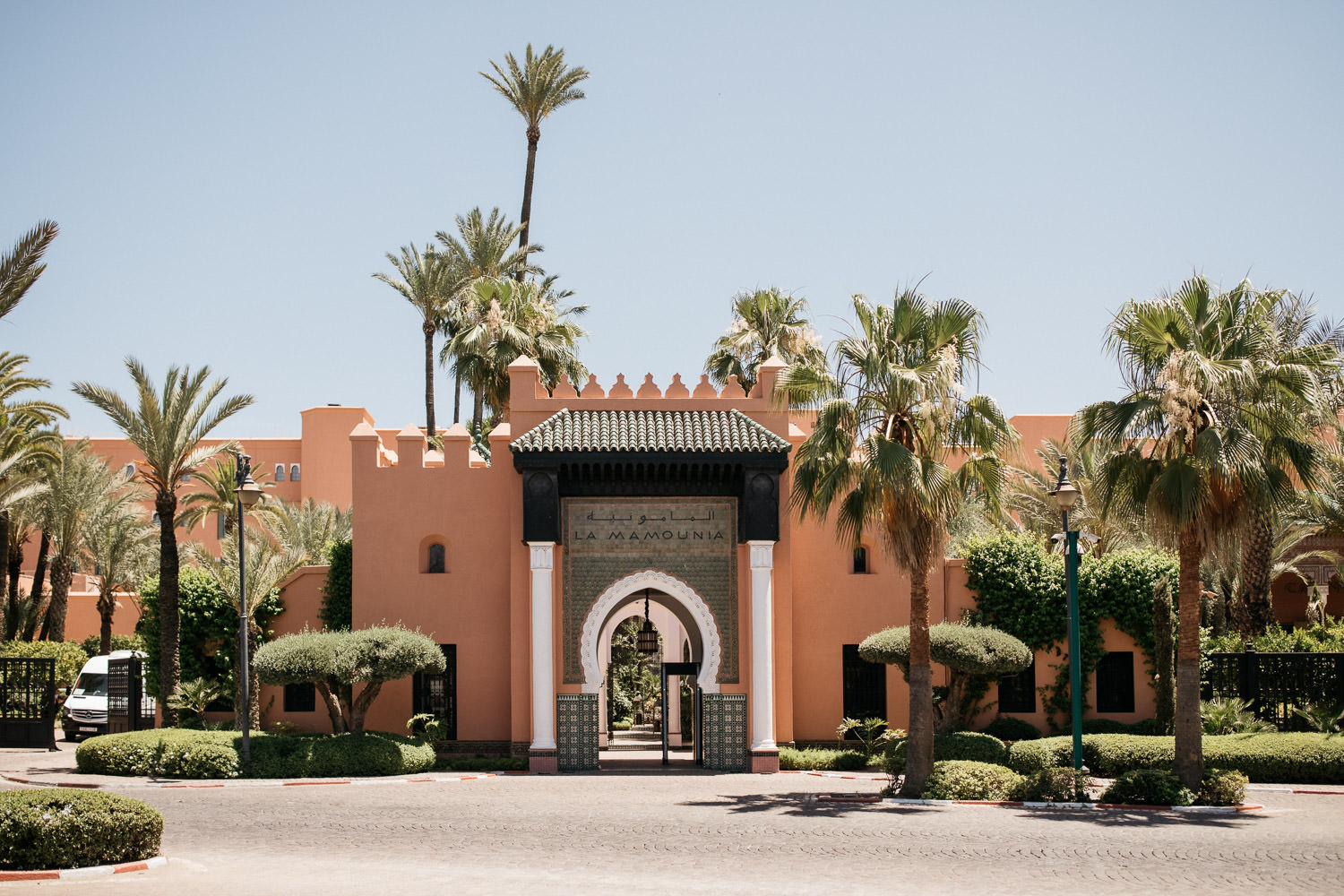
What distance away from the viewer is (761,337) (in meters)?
39.1

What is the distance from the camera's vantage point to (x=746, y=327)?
39.4 m

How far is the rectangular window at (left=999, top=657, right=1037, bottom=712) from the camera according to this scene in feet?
90.7

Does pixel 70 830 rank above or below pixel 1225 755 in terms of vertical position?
above

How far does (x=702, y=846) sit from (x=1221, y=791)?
818 centimetres

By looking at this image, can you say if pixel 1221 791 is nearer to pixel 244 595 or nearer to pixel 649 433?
pixel 649 433

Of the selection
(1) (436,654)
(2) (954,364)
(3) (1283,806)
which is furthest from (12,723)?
(3) (1283,806)

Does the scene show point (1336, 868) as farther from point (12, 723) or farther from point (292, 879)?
point (12, 723)

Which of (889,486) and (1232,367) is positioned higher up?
(1232,367)

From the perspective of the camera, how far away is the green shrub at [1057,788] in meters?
19.2

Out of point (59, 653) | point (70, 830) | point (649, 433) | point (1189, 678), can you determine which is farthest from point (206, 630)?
point (1189, 678)

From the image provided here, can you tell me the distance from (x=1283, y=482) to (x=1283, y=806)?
15.1ft

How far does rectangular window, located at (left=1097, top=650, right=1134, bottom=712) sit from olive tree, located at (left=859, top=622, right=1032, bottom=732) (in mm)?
2958

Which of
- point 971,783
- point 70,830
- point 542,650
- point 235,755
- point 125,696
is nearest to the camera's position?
point 70,830

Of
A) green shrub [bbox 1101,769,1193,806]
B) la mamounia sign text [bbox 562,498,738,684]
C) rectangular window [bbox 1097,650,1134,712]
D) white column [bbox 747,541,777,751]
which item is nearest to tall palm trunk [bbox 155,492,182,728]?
la mamounia sign text [bbox 562,498,738,684]
